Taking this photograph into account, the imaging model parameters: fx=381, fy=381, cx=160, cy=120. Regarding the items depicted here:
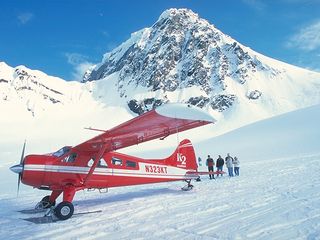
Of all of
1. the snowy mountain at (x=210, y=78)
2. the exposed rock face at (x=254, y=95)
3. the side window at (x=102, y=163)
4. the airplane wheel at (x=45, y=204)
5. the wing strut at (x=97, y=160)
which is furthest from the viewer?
→ the exposed rock face at (x=254, y=95)

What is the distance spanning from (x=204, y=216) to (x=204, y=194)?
397 cm

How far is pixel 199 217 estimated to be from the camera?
953 cm

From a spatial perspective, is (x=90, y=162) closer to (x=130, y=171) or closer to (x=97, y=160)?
(x=97, y=160)

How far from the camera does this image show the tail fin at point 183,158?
15594mm

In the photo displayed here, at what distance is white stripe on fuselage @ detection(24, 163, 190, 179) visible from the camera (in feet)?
39.5

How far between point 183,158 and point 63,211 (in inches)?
246

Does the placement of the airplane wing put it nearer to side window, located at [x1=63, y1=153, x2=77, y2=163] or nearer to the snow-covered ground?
side window, located at [x1=63, y1=153, x2=77, y2=163]

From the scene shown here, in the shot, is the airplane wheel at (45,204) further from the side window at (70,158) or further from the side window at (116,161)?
the side window at (116,161)

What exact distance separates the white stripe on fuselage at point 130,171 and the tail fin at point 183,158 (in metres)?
0.27

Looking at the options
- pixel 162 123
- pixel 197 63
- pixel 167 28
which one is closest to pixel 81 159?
pixel 162 123

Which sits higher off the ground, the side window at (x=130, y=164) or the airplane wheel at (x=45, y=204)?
the side window at (x=130, y=164)

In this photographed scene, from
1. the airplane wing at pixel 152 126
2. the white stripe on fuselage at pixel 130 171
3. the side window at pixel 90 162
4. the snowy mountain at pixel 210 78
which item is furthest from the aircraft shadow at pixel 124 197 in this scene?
the snowy mountain at pixel 210 78

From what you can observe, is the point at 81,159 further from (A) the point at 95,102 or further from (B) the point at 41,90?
(B) the point at 41,90

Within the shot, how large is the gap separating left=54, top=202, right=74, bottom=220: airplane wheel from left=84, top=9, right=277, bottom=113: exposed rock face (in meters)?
141
